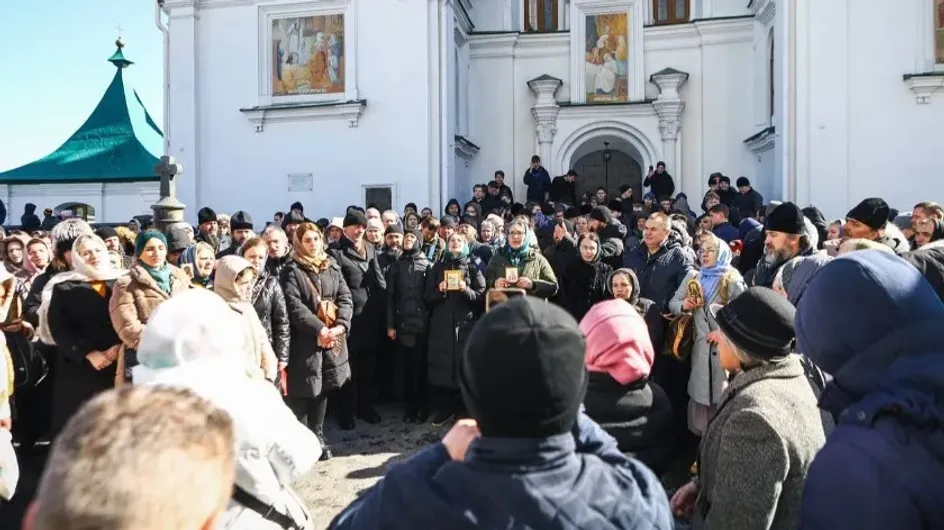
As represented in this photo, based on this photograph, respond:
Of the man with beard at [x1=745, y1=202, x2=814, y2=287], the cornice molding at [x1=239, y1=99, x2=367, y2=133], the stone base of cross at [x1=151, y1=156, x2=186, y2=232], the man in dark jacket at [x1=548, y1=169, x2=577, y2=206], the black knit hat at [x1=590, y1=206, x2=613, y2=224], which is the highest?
the cornice molding at [x1=239, y1=99, x2=367, y2=133]

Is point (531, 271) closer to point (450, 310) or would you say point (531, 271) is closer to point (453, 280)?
point (453, 280)

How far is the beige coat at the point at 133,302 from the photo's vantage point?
4469 mm

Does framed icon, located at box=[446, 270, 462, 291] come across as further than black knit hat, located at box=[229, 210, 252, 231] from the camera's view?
No

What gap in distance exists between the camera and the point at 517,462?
1.55 meters

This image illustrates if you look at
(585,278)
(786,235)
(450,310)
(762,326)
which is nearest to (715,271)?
(786,235)

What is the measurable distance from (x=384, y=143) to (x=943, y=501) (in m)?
16.4

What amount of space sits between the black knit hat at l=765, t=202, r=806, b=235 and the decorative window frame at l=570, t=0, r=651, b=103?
1411 centimetres

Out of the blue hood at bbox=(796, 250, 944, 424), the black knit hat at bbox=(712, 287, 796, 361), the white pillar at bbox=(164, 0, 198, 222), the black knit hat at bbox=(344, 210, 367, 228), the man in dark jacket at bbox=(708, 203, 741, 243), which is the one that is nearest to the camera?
the blue hood at bbox=(796, 250, 944, 424)

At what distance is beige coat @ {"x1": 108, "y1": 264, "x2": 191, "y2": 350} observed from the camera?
14.7 ft

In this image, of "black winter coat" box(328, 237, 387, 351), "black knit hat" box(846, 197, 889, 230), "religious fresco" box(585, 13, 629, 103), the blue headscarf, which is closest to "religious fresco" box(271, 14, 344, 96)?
"religious fresco" box(585, 13, 629, 103)

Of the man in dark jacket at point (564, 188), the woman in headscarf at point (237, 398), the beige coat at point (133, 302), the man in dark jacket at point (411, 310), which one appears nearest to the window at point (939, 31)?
the man in dark jacket at point (564, 188)

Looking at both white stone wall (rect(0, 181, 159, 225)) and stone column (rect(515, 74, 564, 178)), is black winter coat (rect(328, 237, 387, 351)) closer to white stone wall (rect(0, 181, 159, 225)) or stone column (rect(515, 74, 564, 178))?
stone column (rect(515, 74, 564, 178))

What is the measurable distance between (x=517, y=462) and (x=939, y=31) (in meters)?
17.1

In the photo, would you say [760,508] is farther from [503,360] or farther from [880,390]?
[503,360]
